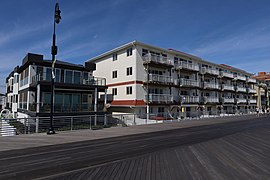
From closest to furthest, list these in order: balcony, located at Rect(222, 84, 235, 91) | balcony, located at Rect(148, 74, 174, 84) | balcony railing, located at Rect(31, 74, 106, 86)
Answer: balcony railing, located at Rect(31, 74, 106, 86), balcony, located at Rect(148, 74, 174, 84), balcony, located at Rect(222, 84, 235, 91)

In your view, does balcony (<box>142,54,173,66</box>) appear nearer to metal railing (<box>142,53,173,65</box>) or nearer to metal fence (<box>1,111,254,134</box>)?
metal railing (<box>142,53,173,65</box>)

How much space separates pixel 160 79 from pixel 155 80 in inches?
45.6

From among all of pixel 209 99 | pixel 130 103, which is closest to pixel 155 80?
pixel 130 103

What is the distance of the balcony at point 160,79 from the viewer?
25.2m

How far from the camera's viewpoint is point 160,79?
26281mm

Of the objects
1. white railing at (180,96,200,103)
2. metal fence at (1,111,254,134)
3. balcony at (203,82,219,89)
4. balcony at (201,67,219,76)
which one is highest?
balcony at (201,67,219,76)

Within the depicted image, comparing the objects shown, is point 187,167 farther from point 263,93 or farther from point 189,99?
point 263,93

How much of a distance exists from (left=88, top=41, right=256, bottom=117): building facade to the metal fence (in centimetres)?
73

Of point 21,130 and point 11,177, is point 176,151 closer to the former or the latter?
point 11,177

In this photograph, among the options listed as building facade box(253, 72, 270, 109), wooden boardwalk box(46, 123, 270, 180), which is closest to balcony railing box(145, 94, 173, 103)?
wooden boardwalk box(46, 123, 270, 180)

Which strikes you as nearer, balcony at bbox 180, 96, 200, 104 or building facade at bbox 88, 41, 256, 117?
building facade at bbox 88, 41, 256, 117

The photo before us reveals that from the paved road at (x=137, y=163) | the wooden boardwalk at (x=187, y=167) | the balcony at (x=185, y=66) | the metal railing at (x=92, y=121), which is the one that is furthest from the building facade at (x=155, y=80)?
the wooden boardwalk at (x=187, y=167)

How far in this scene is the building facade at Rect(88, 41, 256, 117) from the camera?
24812 mm

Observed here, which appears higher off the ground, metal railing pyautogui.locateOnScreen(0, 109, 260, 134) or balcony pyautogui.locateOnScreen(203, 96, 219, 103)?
balcony pyautogui.locateOnScreen(203, 96, 219, 103)
